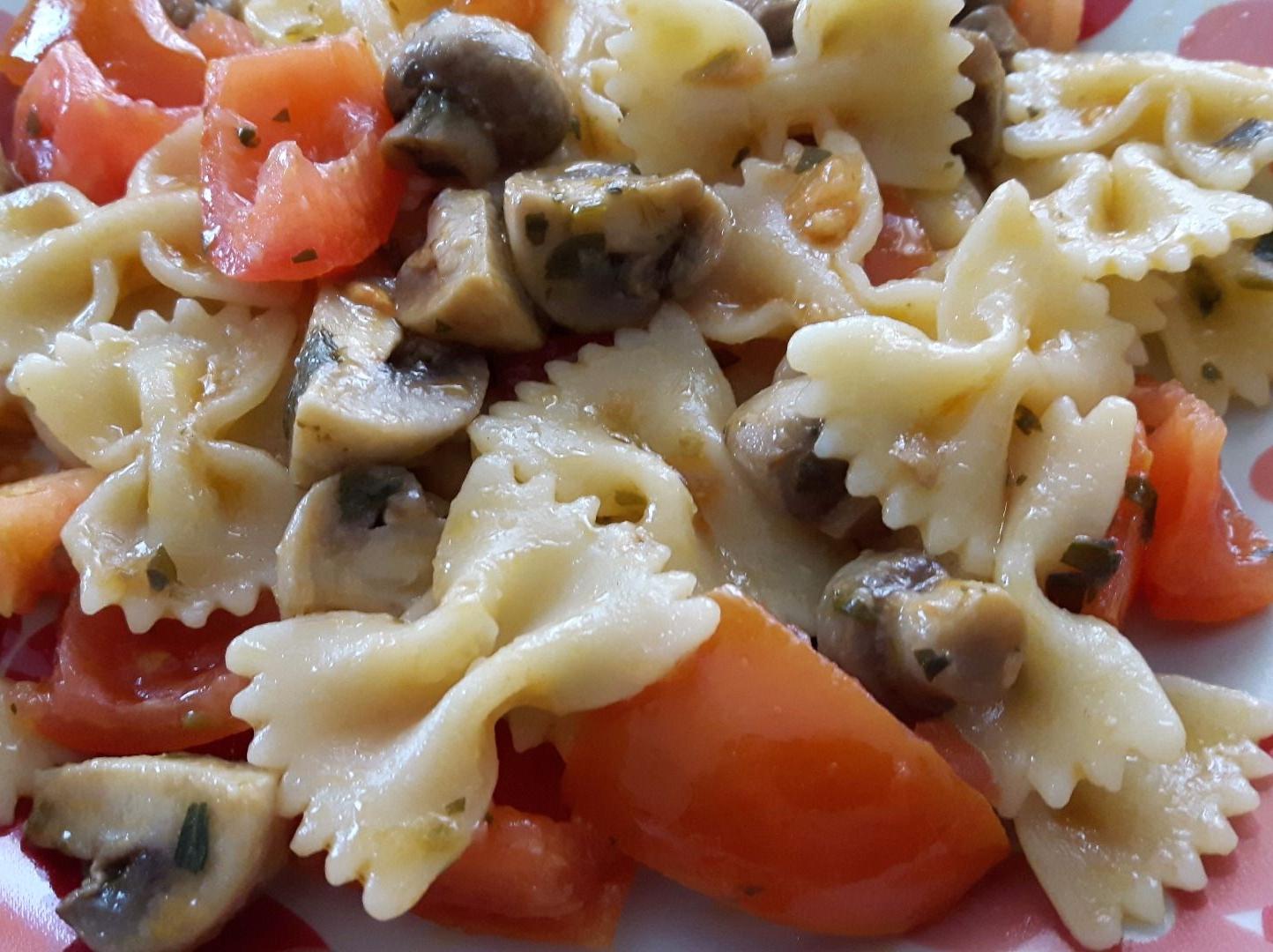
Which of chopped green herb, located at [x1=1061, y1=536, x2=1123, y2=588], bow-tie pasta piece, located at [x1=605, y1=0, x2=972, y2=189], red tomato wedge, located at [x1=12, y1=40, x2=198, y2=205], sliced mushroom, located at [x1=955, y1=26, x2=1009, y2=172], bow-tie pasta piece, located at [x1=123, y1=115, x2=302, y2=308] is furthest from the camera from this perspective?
red tomato wedge, located at [x1=12, y1=40, x2=198, y2=205]

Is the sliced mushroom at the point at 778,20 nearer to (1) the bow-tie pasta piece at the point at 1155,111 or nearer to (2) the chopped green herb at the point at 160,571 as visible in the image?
(1) the bow-tie pasta piece at the point at 1155,111

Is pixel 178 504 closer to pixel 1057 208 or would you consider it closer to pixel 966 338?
pixel 966 338

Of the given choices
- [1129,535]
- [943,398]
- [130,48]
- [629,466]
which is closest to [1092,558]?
[1129,535]

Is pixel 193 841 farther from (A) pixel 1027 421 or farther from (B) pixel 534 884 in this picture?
(A) pixel 1027 421

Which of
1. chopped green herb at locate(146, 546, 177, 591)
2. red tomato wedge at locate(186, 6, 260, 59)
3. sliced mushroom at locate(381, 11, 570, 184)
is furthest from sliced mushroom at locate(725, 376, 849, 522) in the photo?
red tomato wedge at locate(186, 6, 260, 59)

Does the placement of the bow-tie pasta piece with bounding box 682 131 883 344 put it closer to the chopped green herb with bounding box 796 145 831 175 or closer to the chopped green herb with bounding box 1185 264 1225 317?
the chopped green herb with bounding box 796 145 831 175

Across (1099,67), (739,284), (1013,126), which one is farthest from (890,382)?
Result: (1099,67)
